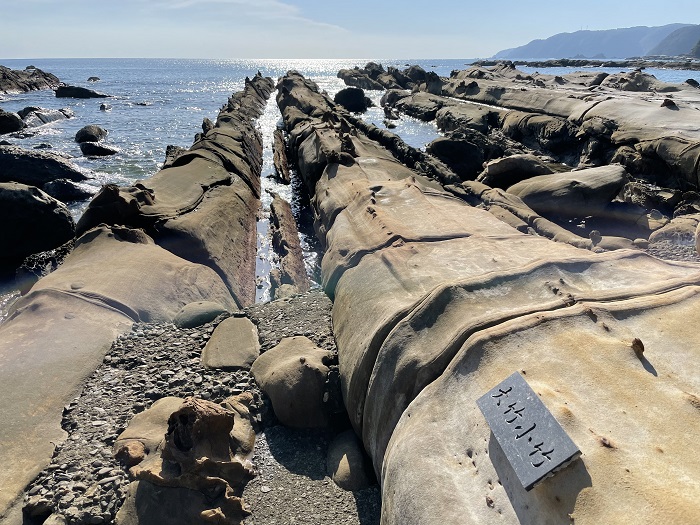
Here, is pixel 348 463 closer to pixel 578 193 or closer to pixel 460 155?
pixel 578 193

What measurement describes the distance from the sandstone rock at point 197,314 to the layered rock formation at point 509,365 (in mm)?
1784

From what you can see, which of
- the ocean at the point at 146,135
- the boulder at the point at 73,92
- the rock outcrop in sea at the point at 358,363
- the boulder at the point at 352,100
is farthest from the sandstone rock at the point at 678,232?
the boulder at the point at 73,92

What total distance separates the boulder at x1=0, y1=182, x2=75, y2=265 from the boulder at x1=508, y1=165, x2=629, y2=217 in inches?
378

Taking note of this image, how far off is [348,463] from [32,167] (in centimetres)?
1434

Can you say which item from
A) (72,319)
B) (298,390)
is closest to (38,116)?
(72,319)

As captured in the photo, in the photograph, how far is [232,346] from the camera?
6.14 meters

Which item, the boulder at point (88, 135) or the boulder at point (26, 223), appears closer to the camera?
the boulder at point (26, 223)

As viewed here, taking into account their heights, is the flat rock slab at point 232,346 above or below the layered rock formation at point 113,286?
below

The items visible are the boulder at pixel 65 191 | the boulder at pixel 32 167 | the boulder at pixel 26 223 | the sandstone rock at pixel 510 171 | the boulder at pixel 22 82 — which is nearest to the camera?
the boulder at pixel 26 223

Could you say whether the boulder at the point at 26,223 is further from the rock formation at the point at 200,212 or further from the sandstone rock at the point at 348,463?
the sandstone rock at the point at 348,463

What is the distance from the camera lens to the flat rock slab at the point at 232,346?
→ 5.86m

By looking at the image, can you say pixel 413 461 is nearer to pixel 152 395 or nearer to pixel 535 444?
pixel 535 444

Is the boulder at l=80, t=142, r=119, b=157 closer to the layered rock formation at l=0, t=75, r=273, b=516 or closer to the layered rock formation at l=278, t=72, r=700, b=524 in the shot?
the layered rock formation at l=0, t=75, r=273, b=516

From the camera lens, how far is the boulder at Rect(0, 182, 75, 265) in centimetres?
941
